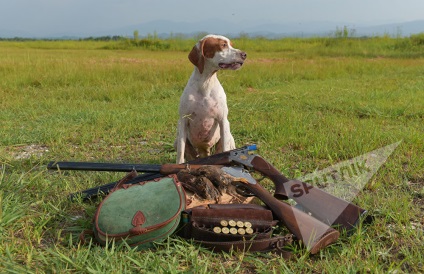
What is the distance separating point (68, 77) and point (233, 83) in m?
4.30

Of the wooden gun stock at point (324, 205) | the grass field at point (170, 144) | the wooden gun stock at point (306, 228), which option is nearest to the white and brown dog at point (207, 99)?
the grass field at point (170, 144)

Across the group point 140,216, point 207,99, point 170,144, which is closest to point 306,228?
point 140,216

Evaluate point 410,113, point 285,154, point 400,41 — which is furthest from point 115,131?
point 400,41

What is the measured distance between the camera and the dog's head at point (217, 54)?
13.3ft

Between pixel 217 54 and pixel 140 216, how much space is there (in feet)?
6.42

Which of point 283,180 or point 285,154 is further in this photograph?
point 285,154

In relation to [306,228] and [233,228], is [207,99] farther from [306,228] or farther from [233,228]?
[306,228]

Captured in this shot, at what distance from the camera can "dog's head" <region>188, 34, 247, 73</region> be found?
4.05 metres

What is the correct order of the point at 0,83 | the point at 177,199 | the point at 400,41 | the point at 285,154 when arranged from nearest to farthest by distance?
1. the point at 177,199
2. the point at 285,154
3. the point at 0,83
4. the point at 400,41

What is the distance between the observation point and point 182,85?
34.5 feet

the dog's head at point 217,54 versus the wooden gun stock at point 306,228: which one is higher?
the dog's head at point 217,54

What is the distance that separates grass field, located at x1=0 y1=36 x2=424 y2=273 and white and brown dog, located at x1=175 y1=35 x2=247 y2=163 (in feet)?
1.95

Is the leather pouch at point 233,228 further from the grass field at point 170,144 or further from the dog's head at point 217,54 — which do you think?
the dog's head at point 217,54

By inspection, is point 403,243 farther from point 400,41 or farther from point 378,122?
point 400,41
